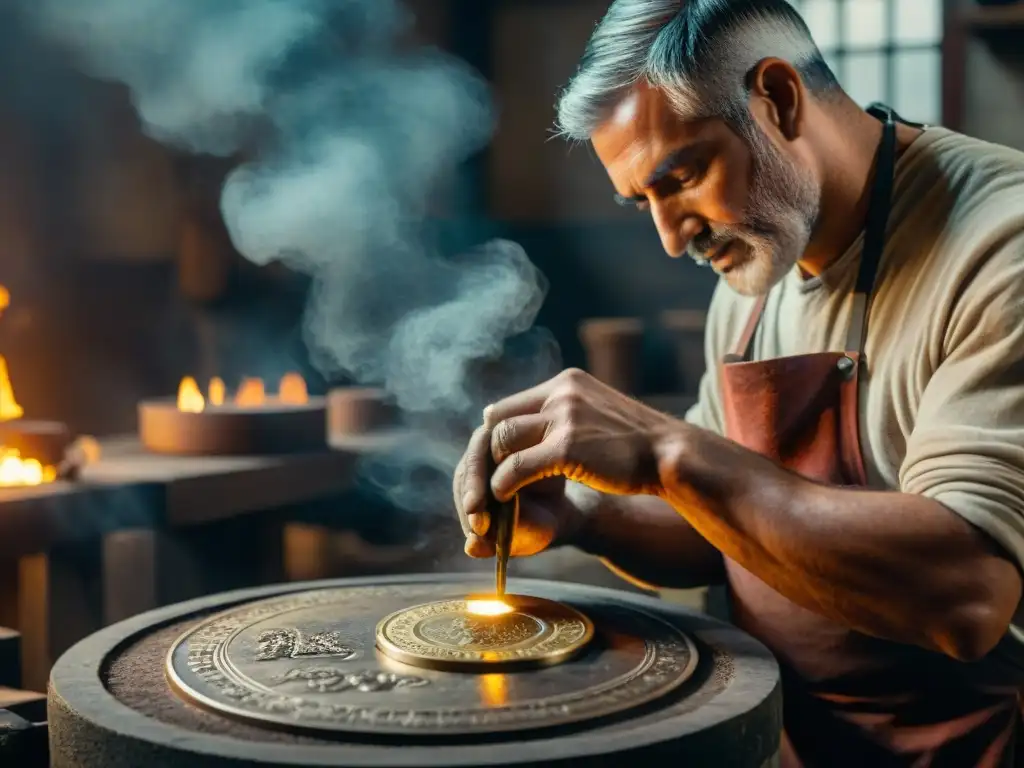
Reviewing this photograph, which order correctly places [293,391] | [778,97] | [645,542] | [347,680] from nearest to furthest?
Answer: [347,680] → [778,97] → [645,542] → [293,391]

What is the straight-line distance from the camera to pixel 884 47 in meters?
7.57

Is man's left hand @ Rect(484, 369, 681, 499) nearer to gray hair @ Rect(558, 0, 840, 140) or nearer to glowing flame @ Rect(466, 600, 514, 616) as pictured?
glowing flame @ Rect(466, 600, 514, 616)

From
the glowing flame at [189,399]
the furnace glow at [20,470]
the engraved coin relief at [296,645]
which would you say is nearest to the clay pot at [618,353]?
the glowing flame at [189,399]

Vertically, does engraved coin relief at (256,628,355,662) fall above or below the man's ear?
below

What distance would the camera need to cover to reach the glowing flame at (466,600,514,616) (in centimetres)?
227

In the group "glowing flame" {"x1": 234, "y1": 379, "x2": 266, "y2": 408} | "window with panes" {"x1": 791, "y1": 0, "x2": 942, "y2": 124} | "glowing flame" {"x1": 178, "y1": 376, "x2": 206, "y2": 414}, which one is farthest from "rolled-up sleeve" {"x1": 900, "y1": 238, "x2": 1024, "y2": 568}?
"window with panes" {"x1": 791, "y1": 0, "x2": 942, "y2": 124}

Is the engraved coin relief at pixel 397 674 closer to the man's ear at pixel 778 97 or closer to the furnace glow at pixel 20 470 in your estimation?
the man's ear at pixel 778 97

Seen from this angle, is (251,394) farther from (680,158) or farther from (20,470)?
(680,158)

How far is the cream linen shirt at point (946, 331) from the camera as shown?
1.95 metres

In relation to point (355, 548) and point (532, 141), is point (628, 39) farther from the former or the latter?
point (532, 141)

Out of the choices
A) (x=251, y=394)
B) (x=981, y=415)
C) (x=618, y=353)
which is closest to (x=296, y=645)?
(x=981, y=415)

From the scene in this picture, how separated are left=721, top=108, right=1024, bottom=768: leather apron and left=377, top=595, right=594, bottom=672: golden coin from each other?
0.59 meters

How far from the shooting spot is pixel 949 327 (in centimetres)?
216

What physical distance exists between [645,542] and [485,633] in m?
0.74
